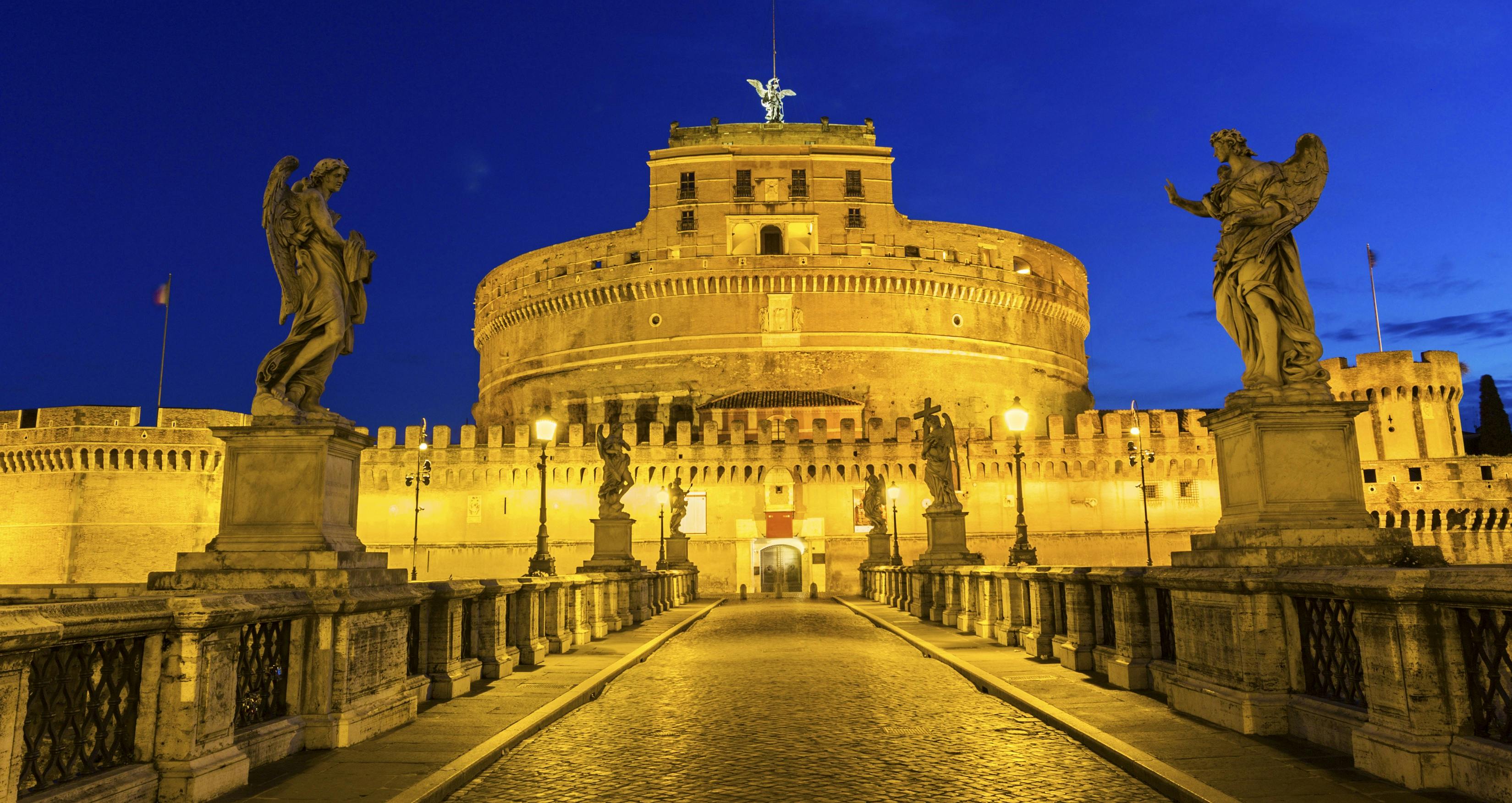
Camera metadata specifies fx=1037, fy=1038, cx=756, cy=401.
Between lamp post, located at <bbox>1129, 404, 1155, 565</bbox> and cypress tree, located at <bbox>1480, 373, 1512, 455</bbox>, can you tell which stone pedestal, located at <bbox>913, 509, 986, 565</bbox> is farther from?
cypress tree, located at <bbox>1480, 373, 1512, 455</bbox>

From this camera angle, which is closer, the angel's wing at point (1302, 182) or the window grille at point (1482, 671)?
the window grille at point (1482, 671)

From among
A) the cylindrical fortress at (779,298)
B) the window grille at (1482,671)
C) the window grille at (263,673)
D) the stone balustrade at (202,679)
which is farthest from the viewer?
the cylindrical fortress at (779,298)

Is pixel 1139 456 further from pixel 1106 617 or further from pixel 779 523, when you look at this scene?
pixel 1106 617

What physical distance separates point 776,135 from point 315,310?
5561cm

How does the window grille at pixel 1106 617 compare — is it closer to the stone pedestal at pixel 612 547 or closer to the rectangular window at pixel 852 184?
the stone pedestal at pixel 612 547

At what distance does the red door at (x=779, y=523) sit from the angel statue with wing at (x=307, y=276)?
3868 cm

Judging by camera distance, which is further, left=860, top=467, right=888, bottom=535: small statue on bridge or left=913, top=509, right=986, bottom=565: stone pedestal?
left=860, top=467, right=888, bottom=535: small statue on bridge

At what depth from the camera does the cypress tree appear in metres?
58.3

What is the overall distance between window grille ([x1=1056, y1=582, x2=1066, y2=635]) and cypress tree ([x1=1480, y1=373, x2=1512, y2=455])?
59.3 metres

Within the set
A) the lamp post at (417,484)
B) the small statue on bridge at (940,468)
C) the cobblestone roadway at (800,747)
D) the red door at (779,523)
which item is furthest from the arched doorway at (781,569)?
the cobblestone roadway at (800,747)

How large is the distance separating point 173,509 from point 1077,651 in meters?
45.1

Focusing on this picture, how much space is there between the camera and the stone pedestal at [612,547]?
775 inches

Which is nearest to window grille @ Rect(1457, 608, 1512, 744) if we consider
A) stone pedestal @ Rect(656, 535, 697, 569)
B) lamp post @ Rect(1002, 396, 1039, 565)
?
lamp post @ Rect(1002, 396, 1039, 565)

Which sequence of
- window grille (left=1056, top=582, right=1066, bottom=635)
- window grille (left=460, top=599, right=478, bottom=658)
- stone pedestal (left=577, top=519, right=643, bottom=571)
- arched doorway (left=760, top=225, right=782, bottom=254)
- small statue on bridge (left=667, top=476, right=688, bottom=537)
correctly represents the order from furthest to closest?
1. arched doorway (left=760, top=225, right=782, bottom=254)
2. small statue on bridge (left=667, top=476, right=688, bottom=537)
3. stone pedestal (left=577, top=519, right=643, bottom=571)
4. window grille (left=1056, top=582, right=1066, bottom=635)
5. window grille (left=460, top=599, right=478, bottom=658)
